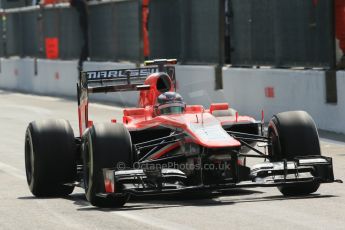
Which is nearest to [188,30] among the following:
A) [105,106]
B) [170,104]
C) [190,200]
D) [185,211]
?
[105,106]

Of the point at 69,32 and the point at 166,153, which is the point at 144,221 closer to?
the point at 166,153

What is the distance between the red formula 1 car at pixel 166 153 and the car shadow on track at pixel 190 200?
0.13 meters

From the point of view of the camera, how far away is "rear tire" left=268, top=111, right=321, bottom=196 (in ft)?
38.1

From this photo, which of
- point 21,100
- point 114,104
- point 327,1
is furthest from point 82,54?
point 327,1

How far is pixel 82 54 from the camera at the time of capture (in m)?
33.2

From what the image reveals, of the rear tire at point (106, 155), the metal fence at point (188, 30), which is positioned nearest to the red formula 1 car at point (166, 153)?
the rear tire at point (106, 155)

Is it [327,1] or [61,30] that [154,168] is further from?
[61,30]

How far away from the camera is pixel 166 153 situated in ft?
39.0

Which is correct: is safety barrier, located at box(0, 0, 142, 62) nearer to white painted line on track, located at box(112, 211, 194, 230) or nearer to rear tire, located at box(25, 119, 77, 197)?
rear tire, located at box(25, 119, 77, 197)

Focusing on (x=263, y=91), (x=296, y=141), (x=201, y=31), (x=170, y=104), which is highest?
(x=201, y=31)

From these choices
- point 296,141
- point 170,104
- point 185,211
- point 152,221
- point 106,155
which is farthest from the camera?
point 170,104

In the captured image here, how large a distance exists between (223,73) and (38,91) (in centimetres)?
1422

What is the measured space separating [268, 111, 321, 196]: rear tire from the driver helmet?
1.11 metres

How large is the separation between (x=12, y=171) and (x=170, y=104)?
141 inches
